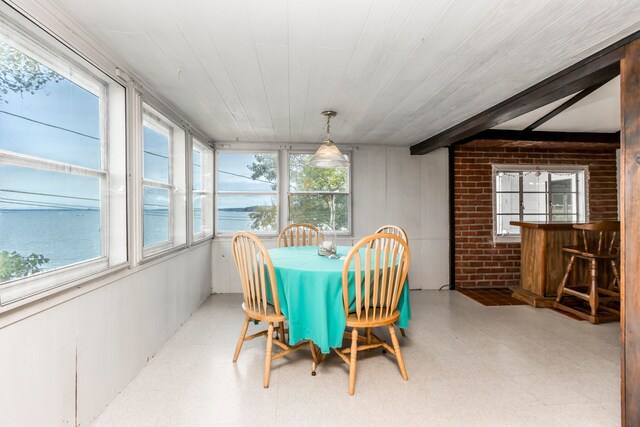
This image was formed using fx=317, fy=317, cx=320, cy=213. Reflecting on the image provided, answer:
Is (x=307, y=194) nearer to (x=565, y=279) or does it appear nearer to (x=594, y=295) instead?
(x=565, y=279)

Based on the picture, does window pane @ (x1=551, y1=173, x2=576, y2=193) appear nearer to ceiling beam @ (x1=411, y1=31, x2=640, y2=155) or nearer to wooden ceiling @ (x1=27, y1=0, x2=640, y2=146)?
ceiling beam @ (x1=411, y1=31, x2=640, y2=155)

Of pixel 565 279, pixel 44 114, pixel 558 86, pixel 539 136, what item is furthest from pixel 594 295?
pixel 44 114

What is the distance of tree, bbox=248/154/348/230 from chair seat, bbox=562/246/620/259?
9.23 ft

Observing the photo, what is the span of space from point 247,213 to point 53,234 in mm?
3087

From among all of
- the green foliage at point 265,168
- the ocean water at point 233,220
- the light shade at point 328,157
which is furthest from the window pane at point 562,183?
the ocean water at point 233,220

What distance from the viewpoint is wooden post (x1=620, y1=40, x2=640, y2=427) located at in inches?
64.7

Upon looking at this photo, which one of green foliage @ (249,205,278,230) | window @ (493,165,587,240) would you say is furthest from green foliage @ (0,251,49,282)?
window @ (493,165,587,240)

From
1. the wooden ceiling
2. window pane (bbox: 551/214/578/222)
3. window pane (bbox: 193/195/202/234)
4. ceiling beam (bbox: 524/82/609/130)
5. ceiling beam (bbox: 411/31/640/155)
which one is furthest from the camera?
window pane (bbox: 551/214/578/222)

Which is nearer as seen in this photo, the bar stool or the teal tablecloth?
the teal tablecloth

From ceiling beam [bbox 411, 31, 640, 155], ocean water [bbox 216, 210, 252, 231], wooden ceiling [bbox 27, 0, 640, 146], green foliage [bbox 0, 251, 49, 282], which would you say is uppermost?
wooden ceiling [bbox 27, 0, 640, 146]

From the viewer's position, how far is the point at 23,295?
1403 millimetres

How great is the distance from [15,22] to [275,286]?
6.23 feet

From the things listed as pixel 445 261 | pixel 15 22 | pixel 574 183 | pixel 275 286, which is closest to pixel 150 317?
pixel 275 286

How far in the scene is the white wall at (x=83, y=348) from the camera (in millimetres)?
1359
